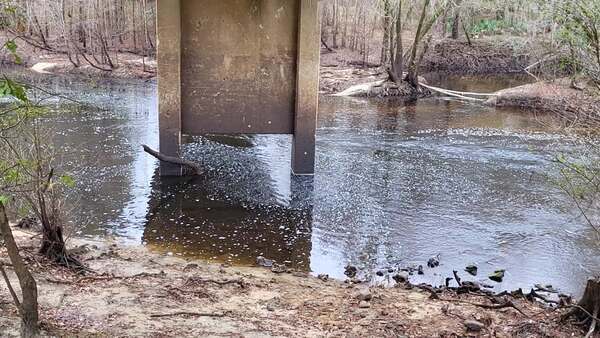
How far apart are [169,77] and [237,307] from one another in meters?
6.93

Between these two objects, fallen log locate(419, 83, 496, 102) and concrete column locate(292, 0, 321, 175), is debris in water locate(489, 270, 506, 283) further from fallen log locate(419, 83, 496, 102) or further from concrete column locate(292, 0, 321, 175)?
fallen log locate(419, 83, 496, 102)

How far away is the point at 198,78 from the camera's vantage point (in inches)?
496

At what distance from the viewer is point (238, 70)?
12648 millimetres

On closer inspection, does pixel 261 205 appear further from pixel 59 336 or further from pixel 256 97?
pixel 59 336

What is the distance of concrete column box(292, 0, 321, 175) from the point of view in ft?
40.2

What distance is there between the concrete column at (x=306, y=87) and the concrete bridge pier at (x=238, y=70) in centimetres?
2

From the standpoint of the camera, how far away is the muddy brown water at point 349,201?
935 cm

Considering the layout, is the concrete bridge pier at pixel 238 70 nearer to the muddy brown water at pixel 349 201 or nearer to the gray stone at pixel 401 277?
the muddy brown water at pixel 349 201

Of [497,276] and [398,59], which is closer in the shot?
[497,276]

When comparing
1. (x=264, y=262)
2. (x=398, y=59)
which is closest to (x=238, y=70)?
(x=264, y=262)

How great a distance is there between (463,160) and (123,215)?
27.4ft

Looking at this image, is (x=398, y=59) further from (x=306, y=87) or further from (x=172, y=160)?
(x=172, y=160)

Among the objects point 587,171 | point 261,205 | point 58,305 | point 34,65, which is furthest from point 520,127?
point 34,65

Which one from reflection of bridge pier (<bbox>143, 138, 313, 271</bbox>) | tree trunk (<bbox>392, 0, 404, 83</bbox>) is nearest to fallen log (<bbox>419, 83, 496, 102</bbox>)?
tree trunk (<bbox>392, 0, 404, 83</bbox>)
